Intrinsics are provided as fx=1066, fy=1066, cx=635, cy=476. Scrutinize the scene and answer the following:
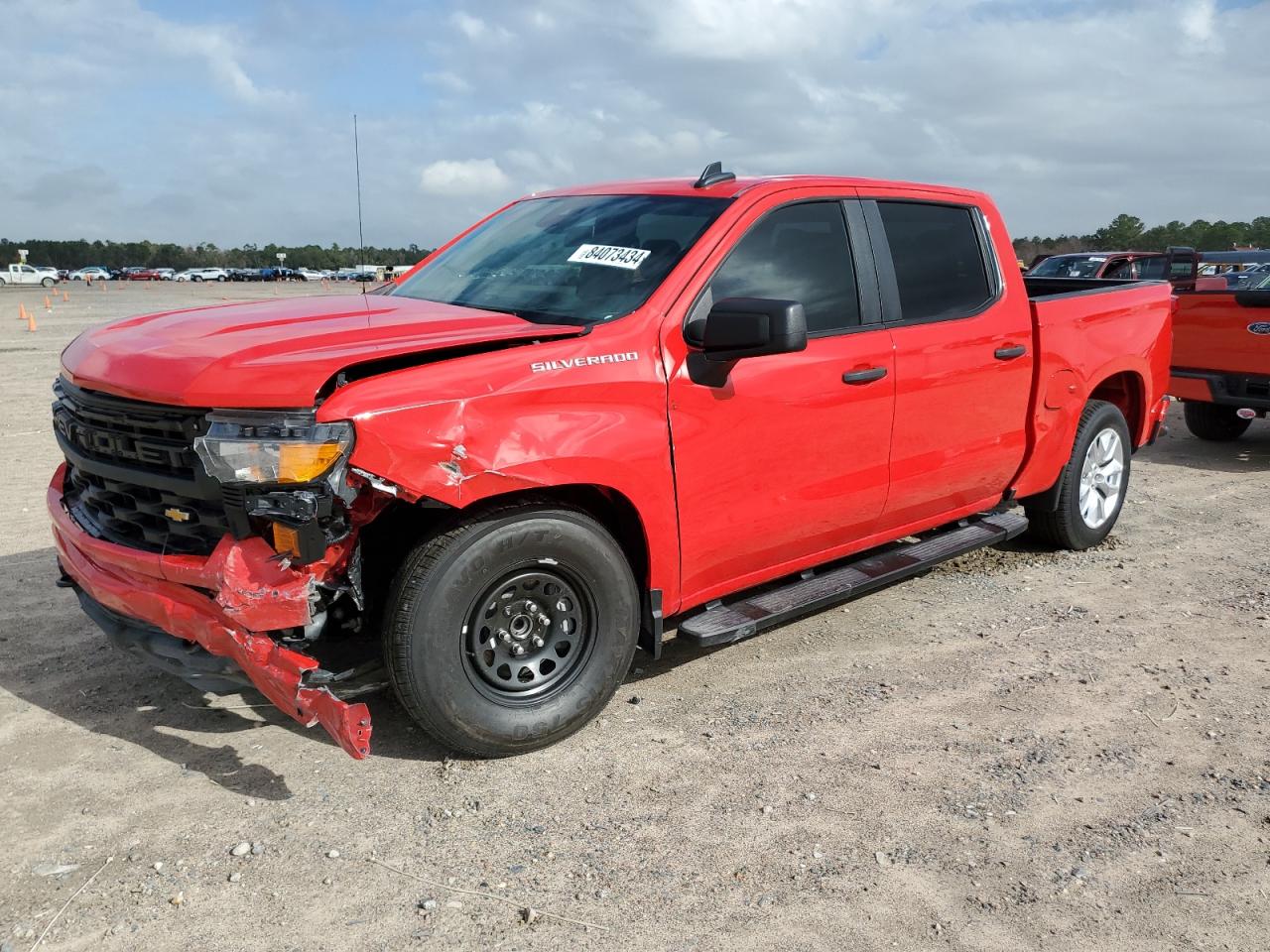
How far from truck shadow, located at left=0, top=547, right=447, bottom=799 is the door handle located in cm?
213

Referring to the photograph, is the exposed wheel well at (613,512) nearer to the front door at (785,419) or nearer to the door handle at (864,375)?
the front door at (785,419)

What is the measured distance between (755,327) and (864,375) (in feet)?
3.11

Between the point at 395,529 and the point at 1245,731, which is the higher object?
the point at 395,529

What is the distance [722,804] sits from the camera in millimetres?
3439

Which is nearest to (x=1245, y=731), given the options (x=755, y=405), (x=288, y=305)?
(x=755, y=405)

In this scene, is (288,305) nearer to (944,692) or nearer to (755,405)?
(755,405)

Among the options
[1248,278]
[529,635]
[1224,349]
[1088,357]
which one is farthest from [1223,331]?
[529,635]

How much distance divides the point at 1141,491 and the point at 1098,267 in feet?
30.3

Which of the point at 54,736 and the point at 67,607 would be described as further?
the point at 67,607

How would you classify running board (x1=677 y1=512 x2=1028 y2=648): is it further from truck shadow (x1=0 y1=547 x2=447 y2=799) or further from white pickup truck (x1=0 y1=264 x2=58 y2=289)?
white pickup truck (x1=0 y1=264 x2=58 y2=289)

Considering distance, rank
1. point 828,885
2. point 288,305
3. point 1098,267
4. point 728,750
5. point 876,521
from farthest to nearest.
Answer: point 1098,267 < point 876,521 < point 288,305 < point 728,750 < point 828,885

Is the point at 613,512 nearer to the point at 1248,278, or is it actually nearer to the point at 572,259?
the point at 572,259

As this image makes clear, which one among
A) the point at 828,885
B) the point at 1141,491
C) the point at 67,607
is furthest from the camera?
the point at 1141,491

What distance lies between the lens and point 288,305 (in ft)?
14.0
